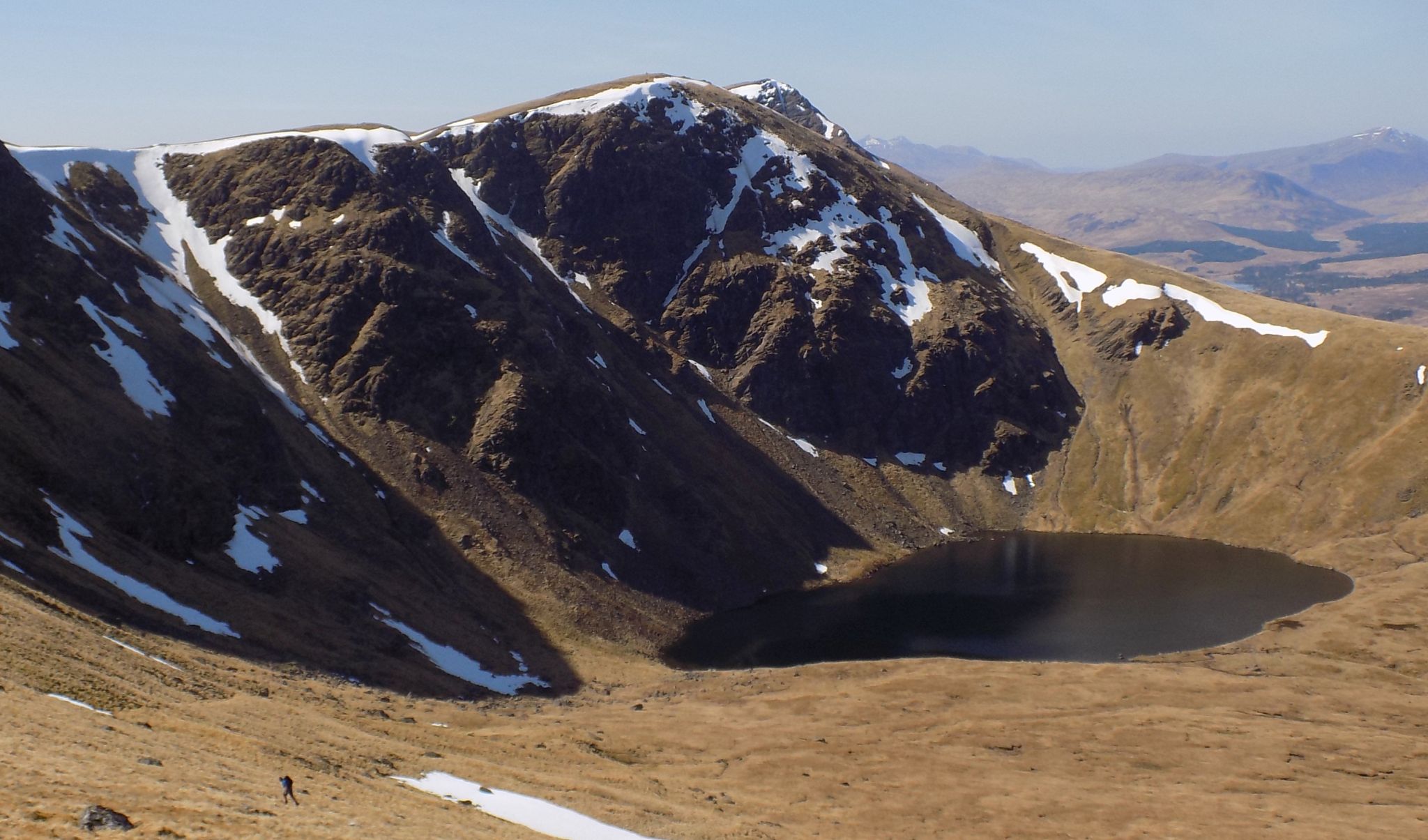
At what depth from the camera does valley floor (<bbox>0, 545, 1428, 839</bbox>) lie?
31.9 metres

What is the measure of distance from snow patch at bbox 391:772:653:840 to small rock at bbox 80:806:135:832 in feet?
52.3

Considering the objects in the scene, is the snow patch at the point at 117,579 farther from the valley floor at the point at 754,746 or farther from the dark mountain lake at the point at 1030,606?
the dark mountain lake at the point at 1030,606

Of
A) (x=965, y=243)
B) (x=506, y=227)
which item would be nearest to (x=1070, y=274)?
(x=965, y=243)

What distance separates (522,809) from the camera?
4172 cm

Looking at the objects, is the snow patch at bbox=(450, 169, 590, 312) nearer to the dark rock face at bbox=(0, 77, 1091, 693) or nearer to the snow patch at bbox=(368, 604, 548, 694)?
the dark rock face at bbox=(0, 77, 1091, 693)

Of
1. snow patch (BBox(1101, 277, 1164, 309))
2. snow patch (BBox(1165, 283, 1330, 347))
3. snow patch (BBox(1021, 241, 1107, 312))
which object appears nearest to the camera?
snow patch (BBox(1165, 283, 1330, 347))

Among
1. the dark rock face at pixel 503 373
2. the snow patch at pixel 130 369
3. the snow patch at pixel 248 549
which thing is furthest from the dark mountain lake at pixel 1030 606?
the snow patch at pixel 130 369

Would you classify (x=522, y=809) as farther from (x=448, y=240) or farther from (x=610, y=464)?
(x=448, y=240)

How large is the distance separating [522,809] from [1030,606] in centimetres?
8224

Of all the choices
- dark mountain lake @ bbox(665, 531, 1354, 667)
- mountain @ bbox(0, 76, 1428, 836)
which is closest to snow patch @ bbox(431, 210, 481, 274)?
mountain @ bbox(0, 76, 1428, 836)

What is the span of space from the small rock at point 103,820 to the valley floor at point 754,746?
274mm

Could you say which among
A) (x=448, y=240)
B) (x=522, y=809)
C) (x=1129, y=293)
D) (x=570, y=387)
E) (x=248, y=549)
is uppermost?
(x=448, y=240)

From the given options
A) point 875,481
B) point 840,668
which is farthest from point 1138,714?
point 875,481

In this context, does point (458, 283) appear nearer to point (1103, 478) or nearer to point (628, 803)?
point (628, 803)
